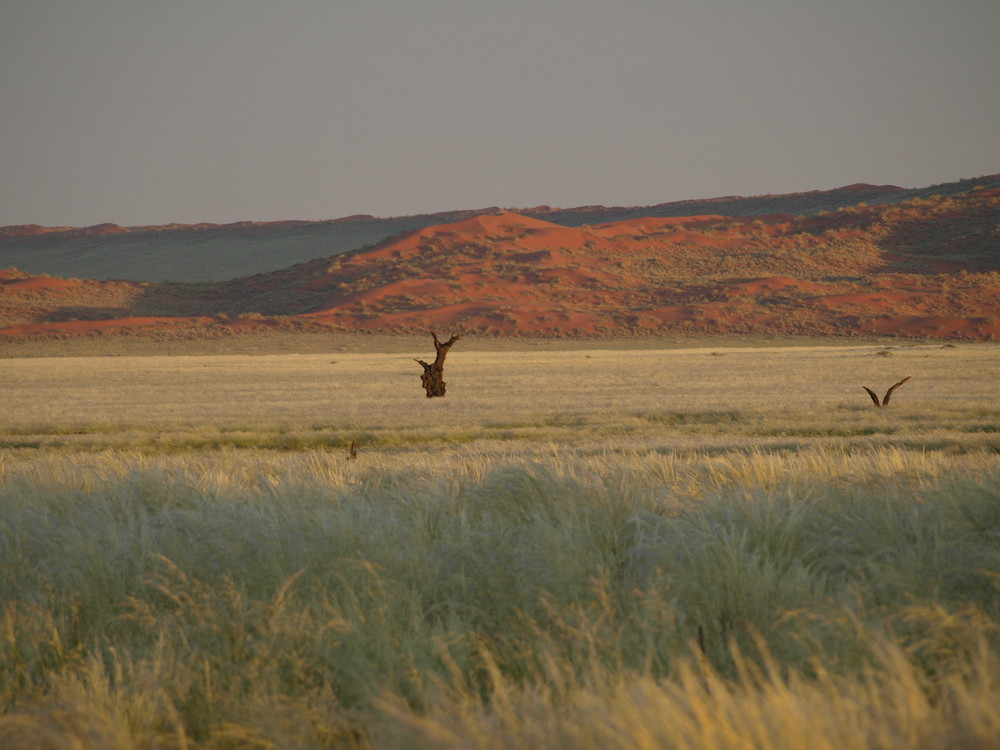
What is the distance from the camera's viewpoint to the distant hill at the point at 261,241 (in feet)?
505

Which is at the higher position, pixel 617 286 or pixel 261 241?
pixel 261 241

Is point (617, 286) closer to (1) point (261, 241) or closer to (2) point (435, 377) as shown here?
(2) point (435, 377)

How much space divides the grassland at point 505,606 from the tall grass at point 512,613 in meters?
0.02

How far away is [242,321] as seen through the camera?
89.4 metres

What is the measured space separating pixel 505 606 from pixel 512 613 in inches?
2.3

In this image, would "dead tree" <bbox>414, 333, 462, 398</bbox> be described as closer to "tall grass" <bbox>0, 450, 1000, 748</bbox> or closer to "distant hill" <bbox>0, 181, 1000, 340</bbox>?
"tall grass" <bbox>0, 450, 1000, 748</bbox>

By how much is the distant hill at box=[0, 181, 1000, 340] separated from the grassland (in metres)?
74.6

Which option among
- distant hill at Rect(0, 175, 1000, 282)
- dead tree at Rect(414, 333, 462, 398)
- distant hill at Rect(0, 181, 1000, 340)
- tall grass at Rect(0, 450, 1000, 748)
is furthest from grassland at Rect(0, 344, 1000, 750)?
distant hill at Rect(0, 175, 1000, 282)

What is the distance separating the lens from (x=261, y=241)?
7318 inches

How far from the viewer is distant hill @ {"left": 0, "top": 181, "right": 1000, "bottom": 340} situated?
84.0 meters

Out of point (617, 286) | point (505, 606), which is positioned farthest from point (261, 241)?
point (505, 606)

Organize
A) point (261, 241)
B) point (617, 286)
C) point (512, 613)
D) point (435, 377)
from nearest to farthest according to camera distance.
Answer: point (512, 613) → point (435, 377) → point (617, 286) → point (261, 241)

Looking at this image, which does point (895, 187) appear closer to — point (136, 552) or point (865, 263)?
point (865, 263)

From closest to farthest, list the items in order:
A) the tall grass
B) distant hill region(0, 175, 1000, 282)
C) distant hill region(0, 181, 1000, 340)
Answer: the tall grass
distant hill region(0, 181, 1000, 340)
distant hill region(0, 175, 1000, 282)
